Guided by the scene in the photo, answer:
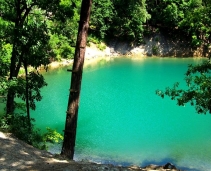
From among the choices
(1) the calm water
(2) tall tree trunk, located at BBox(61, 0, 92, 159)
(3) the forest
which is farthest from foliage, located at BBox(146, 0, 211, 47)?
(2) tall tree trunk, located at BBox(61, 0, 92, 159)

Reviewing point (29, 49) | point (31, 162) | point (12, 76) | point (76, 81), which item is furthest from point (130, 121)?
point (31, 162)

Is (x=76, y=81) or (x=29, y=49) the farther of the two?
(x=29, y=49)

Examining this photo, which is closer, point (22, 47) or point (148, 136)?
point (22, 47)

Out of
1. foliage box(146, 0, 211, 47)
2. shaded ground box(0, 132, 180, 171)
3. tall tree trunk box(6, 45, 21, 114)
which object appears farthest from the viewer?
foliage box(146, 0, 211, 47)

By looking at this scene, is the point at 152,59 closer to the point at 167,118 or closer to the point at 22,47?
the point at 167,118

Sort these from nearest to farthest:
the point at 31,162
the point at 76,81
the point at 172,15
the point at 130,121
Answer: the point at 31,162
the point at 76,81
the point at 130,121
the point at 172,15

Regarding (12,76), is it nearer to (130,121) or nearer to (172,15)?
(130,121)

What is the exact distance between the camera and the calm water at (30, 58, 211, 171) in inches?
433

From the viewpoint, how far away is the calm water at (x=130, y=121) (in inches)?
433

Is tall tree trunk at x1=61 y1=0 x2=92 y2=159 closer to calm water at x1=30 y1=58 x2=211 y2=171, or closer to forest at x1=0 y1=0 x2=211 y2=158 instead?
forest at x1=0 y1=0 x2=211 y2=158

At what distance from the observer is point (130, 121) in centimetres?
1487

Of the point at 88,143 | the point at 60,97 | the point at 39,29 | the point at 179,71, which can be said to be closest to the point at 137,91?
the point at 60,97

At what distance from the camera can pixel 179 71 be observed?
84.7ft

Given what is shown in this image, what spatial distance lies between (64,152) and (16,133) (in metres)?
2.26
